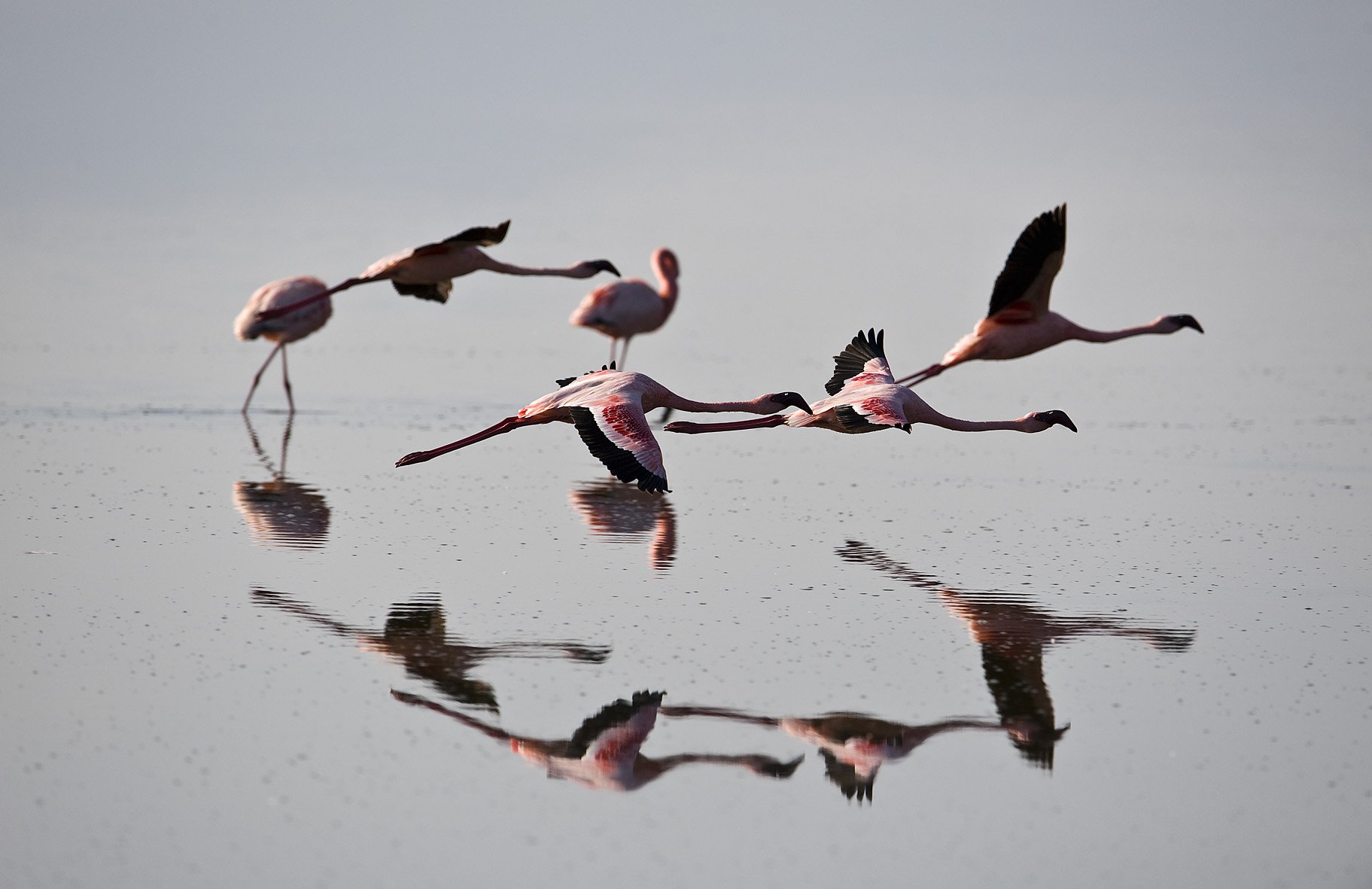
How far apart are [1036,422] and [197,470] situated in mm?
5718

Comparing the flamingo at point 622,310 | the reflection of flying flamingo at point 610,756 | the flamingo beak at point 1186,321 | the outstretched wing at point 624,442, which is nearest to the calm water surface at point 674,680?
the reflection of flying flamingo at point 610,756

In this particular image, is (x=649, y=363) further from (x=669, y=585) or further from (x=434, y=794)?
(x=434, y=794)

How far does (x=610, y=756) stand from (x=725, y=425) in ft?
12.7

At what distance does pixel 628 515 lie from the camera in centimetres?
1010

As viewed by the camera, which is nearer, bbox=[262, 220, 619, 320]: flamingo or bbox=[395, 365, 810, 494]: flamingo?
bbox=[395, 365, 810, 494]: flamingo

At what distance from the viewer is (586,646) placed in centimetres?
666

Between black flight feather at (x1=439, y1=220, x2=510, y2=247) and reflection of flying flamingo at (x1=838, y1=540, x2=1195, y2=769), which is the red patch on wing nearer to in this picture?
reflection of flying flamingo at (x1=838, y1=540, x2=1195, y2=769)

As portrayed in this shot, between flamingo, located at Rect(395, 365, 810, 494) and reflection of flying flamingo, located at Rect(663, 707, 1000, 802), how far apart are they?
130cm

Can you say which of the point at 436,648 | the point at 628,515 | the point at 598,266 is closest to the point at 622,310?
the point at 598,266

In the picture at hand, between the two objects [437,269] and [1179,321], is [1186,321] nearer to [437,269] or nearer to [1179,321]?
[1179,321]

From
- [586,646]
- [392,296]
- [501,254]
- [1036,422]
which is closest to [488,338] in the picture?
[392,296]

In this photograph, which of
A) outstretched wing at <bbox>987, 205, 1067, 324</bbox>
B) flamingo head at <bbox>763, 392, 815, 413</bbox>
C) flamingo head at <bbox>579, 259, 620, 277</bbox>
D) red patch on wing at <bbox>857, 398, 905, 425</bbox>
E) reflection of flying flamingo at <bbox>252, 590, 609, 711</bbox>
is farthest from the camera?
flamingo head at <bbox>579, 259, 620, 277</bbox>

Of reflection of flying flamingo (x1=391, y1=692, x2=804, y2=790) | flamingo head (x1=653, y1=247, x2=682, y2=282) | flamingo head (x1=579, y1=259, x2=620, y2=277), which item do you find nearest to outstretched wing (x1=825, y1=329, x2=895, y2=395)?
flamingo head (x1=579, y1=259, x2=620, y2=277)

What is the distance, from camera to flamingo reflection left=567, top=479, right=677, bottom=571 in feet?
29.4
